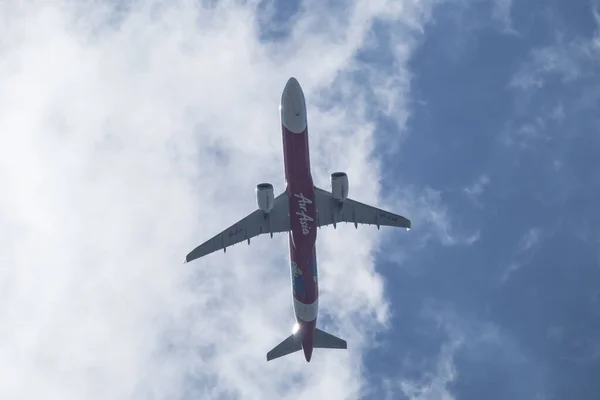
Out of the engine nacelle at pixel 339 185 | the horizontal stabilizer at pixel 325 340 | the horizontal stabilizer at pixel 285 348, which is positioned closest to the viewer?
the engine nacelle at pixel 339 185

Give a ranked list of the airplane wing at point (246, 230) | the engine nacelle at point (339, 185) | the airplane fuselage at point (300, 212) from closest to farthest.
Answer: the airplane fuselage at point (300, 212) < the engine nacelle at point (339, 185) < the airplane wing at point (246, 230)

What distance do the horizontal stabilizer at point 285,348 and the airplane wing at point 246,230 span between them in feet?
40.8

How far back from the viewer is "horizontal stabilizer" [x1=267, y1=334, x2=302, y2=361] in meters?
80.8

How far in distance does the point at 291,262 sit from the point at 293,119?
16.2m

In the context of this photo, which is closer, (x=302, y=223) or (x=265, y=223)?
(x=302, y=223)

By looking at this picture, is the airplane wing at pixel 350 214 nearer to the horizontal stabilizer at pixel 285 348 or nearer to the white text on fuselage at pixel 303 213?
the white text on fuselage at pixel 303 213

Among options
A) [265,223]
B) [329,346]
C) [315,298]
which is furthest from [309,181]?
[329,346]

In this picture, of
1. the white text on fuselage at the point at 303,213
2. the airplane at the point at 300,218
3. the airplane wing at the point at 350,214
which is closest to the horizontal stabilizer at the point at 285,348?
the airplane at the point at 300,218

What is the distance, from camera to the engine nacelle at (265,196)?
69.5 meters

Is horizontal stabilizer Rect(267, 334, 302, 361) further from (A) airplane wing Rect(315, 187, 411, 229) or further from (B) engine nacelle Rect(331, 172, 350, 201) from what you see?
(B) engine nacelle Rect(331, 172, 350, 201)

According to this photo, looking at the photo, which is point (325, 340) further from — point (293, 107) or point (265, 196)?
point (293, 107)

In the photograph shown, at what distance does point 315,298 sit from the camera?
76.2 meters

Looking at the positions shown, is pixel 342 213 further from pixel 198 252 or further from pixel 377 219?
pixel 198 252

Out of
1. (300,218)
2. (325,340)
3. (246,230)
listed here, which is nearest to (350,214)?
(300,218)
